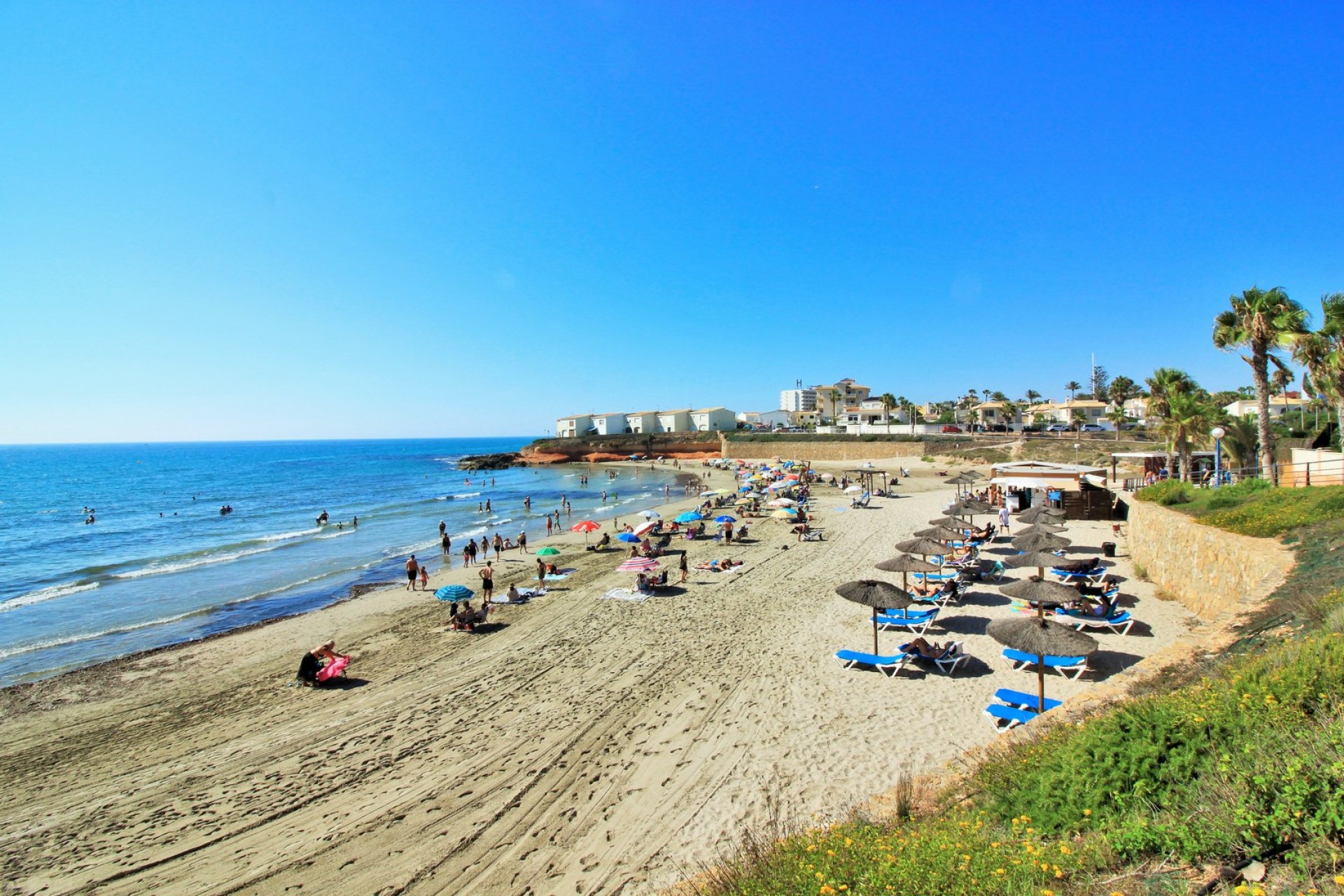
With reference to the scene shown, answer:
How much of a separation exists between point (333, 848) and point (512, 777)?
2.17 m

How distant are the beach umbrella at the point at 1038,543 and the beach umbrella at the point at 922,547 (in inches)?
69.0

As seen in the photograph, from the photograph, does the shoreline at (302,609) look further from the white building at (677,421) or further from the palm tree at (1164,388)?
the white building at (677,421)

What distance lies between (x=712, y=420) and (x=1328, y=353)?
95.1 metres

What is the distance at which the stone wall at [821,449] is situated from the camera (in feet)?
212

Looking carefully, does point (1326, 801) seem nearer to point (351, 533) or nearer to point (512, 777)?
point (512, 777)

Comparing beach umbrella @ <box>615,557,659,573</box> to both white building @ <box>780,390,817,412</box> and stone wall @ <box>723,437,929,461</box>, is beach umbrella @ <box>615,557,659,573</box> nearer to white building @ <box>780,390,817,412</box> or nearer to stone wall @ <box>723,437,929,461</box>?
stone wall @ <box>723,437,929,461</box>

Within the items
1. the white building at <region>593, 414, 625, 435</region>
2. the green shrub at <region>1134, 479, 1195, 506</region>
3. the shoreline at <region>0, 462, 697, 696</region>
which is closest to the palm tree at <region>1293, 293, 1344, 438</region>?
the green shrub at <region>1134, 479, 1195, 506</region>

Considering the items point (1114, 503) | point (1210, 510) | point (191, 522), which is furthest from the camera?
point (191, 522)

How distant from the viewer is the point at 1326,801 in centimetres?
311

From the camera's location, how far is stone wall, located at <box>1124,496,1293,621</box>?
9.66 metres

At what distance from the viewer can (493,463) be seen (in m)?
93.4

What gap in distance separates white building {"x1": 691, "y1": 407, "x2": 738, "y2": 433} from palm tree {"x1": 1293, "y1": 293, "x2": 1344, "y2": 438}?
301 ft

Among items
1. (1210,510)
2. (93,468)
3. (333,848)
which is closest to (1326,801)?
(333,848)

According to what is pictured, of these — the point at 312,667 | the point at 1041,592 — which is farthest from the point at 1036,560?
the point at 312,667
